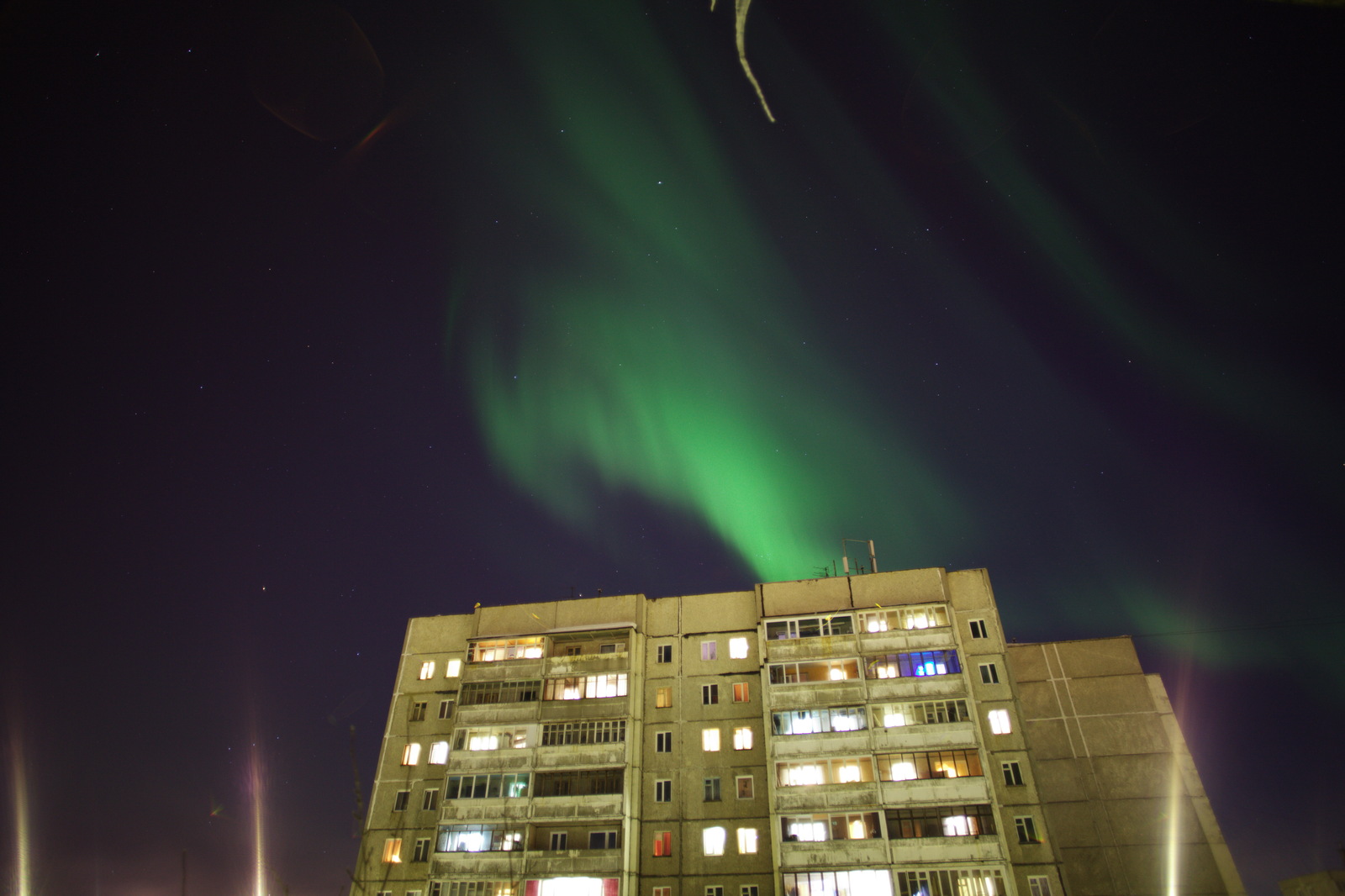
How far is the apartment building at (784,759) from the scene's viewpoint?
150 feet

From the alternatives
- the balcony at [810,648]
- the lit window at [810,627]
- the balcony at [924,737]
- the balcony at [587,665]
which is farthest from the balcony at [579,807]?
the balcony at [924,737]

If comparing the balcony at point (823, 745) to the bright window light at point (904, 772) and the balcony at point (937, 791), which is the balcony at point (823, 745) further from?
the balcony at point (937, 791)

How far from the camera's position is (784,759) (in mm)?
49156

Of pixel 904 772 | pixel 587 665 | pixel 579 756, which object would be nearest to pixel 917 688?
pixel 904 772

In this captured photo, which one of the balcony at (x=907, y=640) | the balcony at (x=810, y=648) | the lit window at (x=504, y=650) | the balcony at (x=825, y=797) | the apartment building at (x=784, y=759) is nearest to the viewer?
the apartment building at (x=784, y=759)

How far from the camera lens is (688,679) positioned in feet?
183

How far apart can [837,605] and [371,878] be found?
3924 centimetres

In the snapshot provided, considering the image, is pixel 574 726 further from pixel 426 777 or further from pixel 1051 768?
pixel 1051 768

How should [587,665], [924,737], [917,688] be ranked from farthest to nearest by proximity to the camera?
[587,665] → [917,688] → [924,737]

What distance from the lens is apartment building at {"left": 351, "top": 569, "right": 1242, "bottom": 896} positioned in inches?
1801

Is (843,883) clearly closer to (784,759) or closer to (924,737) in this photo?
(784,759)

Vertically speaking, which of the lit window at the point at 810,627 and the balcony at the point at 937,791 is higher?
the lit window at the point at 810,627

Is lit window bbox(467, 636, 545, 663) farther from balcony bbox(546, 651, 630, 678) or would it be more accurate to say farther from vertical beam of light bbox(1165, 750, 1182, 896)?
vertical beam of light bbox(1165, 750, 1182, 896)

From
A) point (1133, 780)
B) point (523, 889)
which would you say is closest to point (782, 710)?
point (523, 889)
